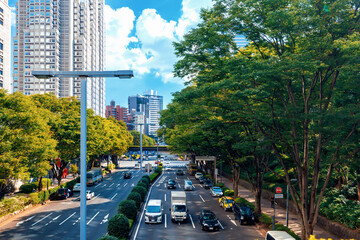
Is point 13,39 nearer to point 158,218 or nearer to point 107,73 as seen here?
point 158,218

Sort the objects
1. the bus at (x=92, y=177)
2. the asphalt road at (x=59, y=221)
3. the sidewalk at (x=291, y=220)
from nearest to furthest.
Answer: the sidewalk at (x=291, y=220), the asphalt road at (x=59, y=221), the bus at (x=92, y=177)

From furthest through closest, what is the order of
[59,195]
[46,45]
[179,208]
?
[46,45] → [59,195] → [179,208]

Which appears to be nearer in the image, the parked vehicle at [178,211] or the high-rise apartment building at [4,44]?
the parked vehicle at [178,211]

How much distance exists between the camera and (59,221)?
28703 millimetres

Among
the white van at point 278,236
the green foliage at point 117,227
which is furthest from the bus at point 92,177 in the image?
the white van at point 278,236

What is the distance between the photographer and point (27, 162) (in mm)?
30391

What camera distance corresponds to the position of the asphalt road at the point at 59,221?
952 inches

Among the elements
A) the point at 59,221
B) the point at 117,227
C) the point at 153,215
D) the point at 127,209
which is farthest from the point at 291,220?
the point at 59,221

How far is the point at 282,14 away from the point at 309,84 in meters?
5.65

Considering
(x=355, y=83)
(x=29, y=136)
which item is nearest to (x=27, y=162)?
(x=29, y=136)

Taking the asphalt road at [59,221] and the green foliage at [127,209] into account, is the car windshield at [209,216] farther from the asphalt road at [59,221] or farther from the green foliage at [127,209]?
the asphalt road at [59,221]

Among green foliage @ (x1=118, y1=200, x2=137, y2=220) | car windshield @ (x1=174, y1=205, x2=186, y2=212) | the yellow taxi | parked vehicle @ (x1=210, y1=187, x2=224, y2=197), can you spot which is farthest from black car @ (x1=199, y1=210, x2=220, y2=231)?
parked vehicle @ (x1=210, y1=187, x2=224, y2=197)

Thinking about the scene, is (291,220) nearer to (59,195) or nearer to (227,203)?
(227,203)

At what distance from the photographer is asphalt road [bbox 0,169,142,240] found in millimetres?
24172
